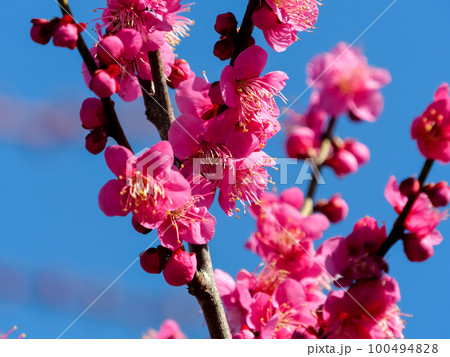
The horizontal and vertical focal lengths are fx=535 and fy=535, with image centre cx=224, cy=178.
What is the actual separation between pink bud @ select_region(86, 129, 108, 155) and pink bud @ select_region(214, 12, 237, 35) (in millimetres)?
448

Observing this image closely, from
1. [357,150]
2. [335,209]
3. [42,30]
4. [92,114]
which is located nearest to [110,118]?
[92,114]

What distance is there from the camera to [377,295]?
1.65 metres

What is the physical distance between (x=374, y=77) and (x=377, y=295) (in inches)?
63.1

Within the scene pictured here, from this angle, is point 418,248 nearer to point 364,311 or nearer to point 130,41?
point 364,311

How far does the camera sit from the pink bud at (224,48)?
1555 mm

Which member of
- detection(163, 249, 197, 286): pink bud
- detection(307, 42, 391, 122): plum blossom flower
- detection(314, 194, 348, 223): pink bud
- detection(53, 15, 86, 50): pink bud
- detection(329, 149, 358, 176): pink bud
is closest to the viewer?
detection(53, 15, 86, 50): pink bud

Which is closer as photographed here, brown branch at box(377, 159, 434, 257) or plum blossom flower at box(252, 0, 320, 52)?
plum blossom flower at box(252, 0, 320, 52)

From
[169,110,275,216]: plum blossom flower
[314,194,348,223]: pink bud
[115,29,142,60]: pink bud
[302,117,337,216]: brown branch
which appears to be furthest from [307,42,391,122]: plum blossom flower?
[115,29,142,60]: pink bud

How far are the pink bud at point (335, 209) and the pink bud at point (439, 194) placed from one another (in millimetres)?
670

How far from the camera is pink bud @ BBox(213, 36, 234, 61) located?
155 cm

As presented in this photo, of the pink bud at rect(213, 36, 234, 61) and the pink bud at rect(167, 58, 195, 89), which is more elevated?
the pink bud at rect(167, 58, 195, 89)

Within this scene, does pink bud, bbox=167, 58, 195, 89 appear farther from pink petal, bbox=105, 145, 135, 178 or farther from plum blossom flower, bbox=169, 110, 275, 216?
pink petal, bbox=105, 145, 135, 178

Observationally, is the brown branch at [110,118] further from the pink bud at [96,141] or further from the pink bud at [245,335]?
the pink bud at [245,335]
